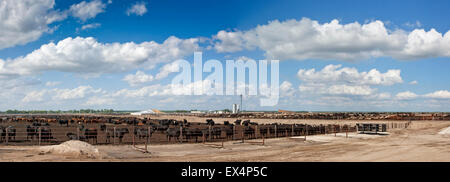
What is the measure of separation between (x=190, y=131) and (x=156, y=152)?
27.5 ft

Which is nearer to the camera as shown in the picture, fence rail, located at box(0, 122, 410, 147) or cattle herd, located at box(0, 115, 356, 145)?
fence rail, located at box(0, 122, 410, 147)

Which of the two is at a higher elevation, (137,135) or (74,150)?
(74,150)

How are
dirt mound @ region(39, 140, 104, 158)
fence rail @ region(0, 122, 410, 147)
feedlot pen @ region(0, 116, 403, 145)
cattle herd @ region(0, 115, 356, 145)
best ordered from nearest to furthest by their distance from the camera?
dirt mound @ region(39, 140, 104, 158) → fence rail @ region(0, 122, 410, 147) → feedlot pen @ region(0, 116, 403, 145) → cattle herd @ region(0, 115, 356, 145)

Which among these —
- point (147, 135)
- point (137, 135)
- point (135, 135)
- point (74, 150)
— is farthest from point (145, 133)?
point (74, 150)

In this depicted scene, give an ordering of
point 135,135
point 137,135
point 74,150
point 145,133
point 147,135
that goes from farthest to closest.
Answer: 1. point 135,135
2. point 147,135
3. point 145,133
4. point 137,135
5. point 74,150

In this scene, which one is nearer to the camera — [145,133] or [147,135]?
[145,133]

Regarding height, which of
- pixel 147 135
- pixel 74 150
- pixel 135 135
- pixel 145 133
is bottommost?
pixel 135 135

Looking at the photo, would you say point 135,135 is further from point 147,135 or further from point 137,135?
point 137,135

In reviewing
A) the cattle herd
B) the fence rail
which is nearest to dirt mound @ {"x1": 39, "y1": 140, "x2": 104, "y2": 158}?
the fence rail

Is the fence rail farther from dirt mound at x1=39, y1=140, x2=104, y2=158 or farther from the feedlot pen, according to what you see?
dirt mound at x1=39, y1=140, x2=104, y2=158

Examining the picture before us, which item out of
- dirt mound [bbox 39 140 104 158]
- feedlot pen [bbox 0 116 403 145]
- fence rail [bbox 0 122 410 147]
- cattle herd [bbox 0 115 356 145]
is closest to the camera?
dirt mound [bbox 39 140 104 158]
